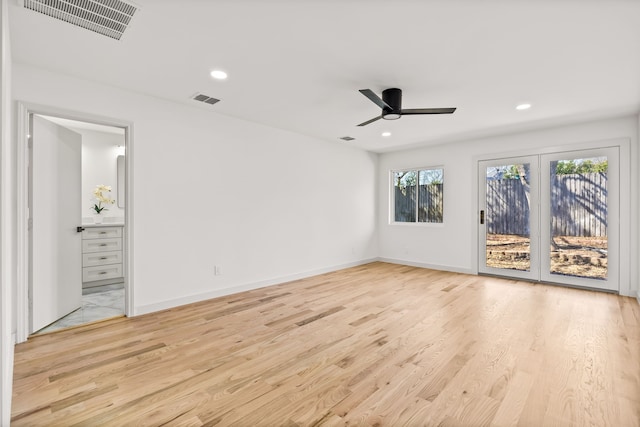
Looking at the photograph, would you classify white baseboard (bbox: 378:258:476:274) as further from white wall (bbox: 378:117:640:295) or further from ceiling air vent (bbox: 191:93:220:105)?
ceiling air vent (bbox: 191:93:220:105)

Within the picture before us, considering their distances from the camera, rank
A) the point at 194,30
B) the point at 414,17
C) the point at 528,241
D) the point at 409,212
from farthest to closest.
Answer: the point at 409,212 → the point at 528,241 → the point at 194,30 → the point at 414,17

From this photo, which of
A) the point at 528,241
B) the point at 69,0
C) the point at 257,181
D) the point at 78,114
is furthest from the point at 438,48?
the point at 528,241

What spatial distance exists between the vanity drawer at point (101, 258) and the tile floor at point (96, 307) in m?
0.39

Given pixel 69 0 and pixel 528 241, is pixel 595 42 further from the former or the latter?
pixel 69 0

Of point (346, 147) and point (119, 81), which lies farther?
point (346, 147)

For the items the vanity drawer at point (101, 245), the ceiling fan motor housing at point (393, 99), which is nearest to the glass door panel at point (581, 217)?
the ceiling fan motor housing at point (393, 99)

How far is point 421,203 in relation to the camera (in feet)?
21.3

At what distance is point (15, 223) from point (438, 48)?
4.06 metres

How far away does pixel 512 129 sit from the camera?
4.90 m

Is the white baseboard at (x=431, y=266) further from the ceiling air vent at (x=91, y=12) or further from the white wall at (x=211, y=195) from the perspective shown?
the ceiling air vent at (x=91, y=12)

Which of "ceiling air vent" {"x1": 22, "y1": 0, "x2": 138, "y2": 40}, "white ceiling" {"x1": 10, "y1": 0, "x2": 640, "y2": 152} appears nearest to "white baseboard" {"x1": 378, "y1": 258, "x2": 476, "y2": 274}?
"white ceiling" {"x1": 10, "y1": 0, "x2": 640, "y2": 152}

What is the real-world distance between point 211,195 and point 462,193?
4532 millimetres

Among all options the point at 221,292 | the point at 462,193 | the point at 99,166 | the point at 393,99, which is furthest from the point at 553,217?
the point at 99,166

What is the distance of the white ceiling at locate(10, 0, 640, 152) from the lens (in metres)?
2.09
